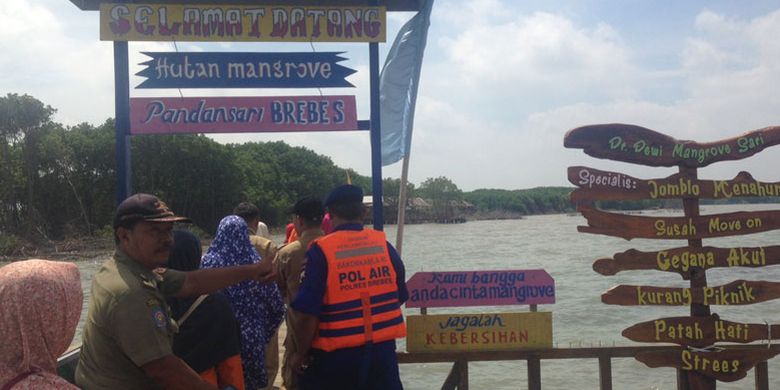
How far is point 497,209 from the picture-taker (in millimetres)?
103938

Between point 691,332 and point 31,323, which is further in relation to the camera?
point 691,332

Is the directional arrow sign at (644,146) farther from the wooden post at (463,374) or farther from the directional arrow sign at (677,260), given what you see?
the wooden post at (463,374)

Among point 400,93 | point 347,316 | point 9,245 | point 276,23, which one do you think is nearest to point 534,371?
point 347,316

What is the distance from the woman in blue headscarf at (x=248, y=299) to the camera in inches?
141

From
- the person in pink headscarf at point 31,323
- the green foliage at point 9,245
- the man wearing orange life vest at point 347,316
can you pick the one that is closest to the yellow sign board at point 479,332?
the man wearing orange life vest at point 347,316

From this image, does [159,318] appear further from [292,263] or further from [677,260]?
[677,260]

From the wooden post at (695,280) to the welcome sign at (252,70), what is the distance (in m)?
2.81

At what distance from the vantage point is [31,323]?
176 centimetres

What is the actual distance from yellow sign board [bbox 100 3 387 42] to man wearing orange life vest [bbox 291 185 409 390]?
107 inches

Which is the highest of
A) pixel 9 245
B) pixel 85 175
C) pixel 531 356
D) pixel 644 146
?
pixel 85 175

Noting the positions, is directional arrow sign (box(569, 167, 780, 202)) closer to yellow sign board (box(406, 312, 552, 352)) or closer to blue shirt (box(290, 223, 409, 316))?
yellow sign board (box(406, 312, 552, 352))

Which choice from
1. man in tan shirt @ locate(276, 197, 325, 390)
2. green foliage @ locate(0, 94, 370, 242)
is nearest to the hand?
man in tan shirt @ locate(276, 197, 325, 390)

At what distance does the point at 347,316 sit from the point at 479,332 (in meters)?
2.15

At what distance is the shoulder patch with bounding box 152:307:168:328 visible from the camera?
80.4 inches
